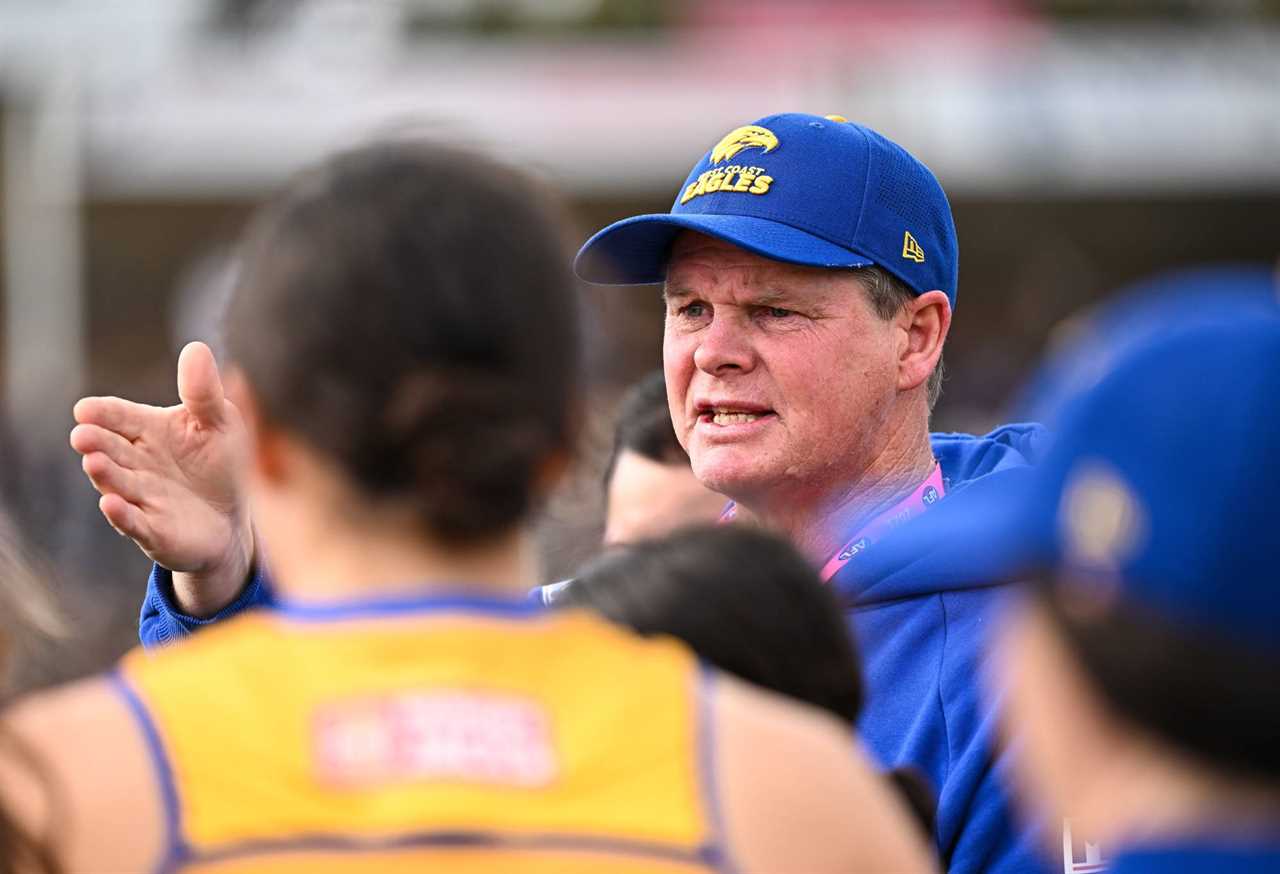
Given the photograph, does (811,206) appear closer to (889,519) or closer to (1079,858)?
(889,519)

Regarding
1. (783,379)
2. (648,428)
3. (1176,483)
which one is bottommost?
(648,428)

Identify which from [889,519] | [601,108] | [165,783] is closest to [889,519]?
[889,519]

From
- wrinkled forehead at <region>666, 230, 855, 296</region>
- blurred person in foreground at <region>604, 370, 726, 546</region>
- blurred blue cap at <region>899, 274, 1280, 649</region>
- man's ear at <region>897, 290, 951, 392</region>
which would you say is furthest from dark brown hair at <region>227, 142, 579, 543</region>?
blurred person in foreground at <region>604, 370, 726, 546</region>

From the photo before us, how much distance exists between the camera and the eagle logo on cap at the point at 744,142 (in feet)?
10.6

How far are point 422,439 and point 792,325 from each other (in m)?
1.79

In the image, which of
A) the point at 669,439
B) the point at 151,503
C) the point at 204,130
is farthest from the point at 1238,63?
the point at 151,503

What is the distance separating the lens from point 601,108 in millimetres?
20641

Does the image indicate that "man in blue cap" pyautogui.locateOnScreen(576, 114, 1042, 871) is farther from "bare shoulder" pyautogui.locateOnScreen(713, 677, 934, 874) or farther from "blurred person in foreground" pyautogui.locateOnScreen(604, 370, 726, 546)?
"bare shoulder" pyautogui.locateOnScreen(713, 677, 934, 874)

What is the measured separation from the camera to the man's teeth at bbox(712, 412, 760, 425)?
3.21 m

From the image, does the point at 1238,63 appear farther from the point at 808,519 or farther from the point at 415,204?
the point at 415,204

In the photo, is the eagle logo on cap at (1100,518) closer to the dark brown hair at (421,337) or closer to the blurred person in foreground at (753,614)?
the dark brown hair at (421,337)

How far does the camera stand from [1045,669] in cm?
140

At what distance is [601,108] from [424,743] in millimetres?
19595

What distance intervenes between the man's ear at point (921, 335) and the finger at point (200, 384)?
1.31 m
